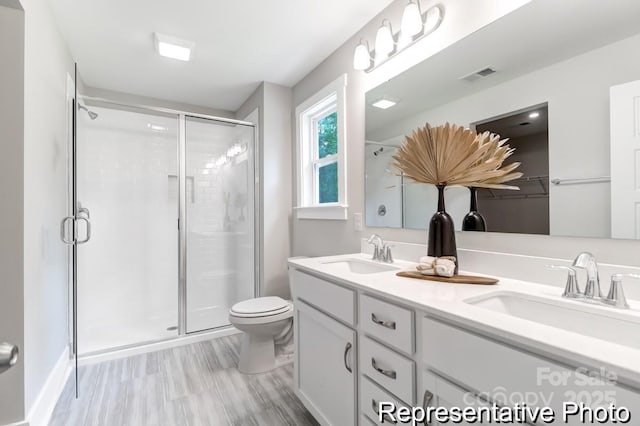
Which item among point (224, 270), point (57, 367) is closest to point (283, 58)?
point (224, 270)

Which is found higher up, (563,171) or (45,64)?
(45,64)

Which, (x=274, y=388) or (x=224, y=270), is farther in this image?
(x=224, y=270)

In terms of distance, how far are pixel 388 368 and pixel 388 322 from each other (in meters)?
0.16

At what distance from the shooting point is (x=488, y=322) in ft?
2.41

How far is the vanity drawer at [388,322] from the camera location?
37.4 inches

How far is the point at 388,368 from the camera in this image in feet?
3.37

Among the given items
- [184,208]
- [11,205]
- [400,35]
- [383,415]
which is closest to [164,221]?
[184,208]

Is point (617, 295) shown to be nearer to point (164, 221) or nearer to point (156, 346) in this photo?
point (156, 346)

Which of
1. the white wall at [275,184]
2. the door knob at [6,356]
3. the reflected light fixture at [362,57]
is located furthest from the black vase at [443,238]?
the white wall at [275,184]

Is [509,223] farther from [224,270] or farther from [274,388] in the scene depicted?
[224,270]

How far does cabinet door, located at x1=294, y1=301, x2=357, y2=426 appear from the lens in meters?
1.22

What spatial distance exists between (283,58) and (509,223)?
2060 mm

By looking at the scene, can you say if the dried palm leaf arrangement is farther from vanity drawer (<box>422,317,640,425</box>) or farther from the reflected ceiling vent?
vanity drawer (<box>422,317,640,425</box>)

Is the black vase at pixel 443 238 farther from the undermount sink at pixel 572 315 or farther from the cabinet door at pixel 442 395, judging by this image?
the cabinet door at pixel 442 395
